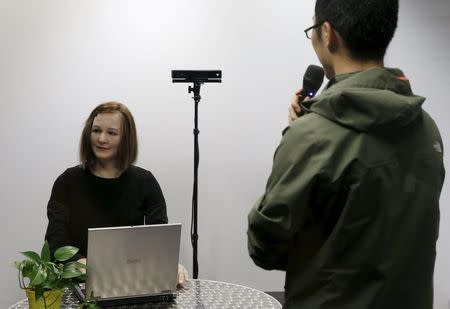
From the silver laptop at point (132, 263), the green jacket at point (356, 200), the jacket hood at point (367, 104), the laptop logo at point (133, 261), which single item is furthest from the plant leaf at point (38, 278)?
the jacket hood at point (367, 104)

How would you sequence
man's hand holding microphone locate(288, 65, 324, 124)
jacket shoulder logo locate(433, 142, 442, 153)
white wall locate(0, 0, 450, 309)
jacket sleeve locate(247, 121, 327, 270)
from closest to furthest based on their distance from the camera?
jacket sleeve locate(247, 121, 327, 270)
jacket shoulder logo locate(433, 142, 442, 153)
man's hand holding microphone locate(288, 65, 324, 124)
white wall locate(0, 0, 450, 309)

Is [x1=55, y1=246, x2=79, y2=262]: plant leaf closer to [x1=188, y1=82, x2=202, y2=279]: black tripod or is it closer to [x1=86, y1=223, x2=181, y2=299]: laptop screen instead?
[x1=86, y1=223, x2=181, y2=299]: laptop screen

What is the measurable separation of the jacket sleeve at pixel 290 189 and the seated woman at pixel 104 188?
1535mm

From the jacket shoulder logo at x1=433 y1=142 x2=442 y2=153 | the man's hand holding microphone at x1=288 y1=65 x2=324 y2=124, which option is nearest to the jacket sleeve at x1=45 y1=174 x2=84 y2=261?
the man's hand holding microphone at x1=288 y1=65 x2=324 y2=124

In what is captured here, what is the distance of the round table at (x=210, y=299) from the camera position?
1.70m

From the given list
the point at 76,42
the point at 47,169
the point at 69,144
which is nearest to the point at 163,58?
the point at 76,42

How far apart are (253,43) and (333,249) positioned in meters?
2.15

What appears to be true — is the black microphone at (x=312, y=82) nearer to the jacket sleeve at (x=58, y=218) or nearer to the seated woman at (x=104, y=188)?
the seated woman at (x=104, y=188)

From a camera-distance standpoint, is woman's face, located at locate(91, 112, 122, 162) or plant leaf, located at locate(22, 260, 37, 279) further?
woman's face, located at locate(91, 112, 122, 162)

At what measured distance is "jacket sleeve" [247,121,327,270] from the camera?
3.39 feet

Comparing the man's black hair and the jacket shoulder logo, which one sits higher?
the man's black hair

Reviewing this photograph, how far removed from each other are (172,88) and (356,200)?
2.12 m

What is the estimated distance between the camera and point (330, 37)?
1.13 meters

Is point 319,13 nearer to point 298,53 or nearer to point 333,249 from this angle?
point 333,249
